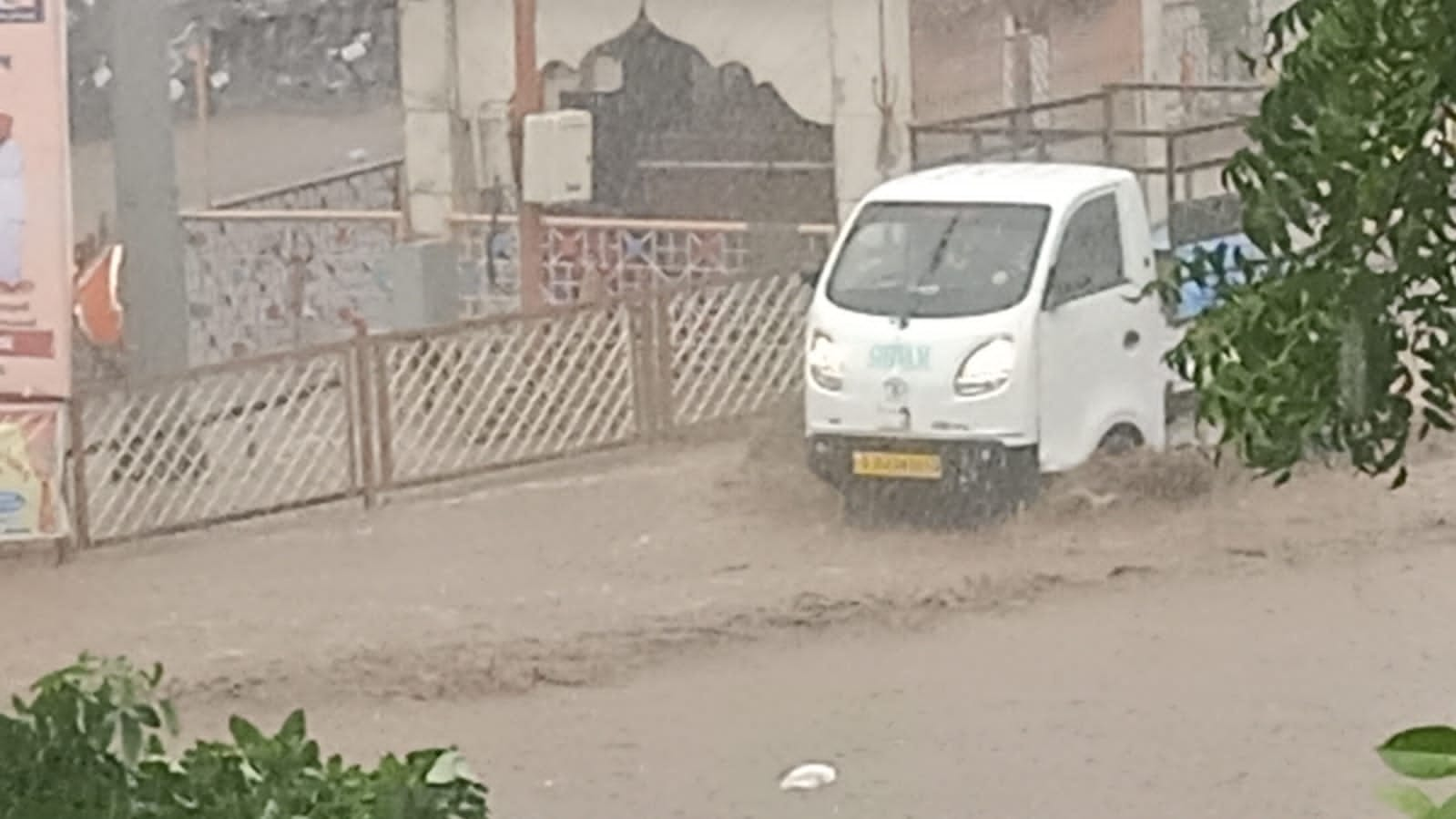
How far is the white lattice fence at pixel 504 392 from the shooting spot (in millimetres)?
2641

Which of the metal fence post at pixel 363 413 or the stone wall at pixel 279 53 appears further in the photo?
the metal fence post at pixel 363 413

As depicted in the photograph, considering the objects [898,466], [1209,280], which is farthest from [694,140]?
[1209,280]

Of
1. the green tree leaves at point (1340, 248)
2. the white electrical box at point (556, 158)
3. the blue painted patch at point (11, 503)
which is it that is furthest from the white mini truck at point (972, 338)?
the green tree leaves at point (1340, 248)

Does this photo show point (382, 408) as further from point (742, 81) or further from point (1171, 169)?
point (1171, 169)

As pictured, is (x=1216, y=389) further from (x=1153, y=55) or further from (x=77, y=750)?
(x=1153, y=55)

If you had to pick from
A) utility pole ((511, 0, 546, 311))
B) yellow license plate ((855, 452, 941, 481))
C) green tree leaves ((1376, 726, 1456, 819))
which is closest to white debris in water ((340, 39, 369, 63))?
utility pole ((511, 0, 546, 311))

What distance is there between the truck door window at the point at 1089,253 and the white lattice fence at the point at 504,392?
393mm

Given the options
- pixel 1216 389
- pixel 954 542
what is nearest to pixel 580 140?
pixel 954 542

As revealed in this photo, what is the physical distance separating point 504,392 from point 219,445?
0.27 meters

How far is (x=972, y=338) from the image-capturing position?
99.8 inches

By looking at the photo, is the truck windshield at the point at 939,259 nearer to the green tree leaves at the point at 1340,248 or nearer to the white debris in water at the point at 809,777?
the white debris in water at the point at 809,777

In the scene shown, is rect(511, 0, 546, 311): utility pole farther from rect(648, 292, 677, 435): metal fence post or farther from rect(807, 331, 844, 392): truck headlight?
rect(807, 331, 844, 392): truck headlight

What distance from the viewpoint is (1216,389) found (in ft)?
3.86

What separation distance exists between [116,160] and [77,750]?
1.24 meters
